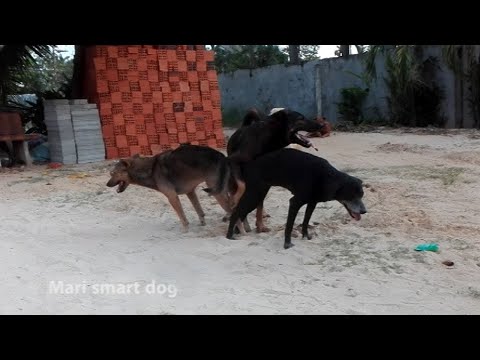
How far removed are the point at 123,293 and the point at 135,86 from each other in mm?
8761

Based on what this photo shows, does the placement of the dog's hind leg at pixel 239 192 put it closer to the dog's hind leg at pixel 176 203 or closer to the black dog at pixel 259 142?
the black dog at pixel 259 142

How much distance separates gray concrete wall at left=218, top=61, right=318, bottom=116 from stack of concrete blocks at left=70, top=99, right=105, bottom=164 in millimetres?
10704

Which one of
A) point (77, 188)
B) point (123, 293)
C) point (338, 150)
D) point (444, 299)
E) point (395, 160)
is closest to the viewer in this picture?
point (444, 299)

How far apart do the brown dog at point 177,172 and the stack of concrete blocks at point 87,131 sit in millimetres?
5855

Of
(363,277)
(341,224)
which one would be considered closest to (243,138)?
(341,224)

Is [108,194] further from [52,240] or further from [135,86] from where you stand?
[135,86]

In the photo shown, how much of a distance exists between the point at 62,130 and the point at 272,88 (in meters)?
12.0

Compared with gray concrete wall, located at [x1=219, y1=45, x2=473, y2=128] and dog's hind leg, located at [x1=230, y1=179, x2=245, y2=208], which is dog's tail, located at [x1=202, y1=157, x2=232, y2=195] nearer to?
dog's hind leg, located at [x1=230, y1=179, x2=245, y2=208]

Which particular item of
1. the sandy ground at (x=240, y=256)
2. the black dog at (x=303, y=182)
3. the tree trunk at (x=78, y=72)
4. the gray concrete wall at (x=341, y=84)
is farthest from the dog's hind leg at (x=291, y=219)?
the gray concrete wall at (x=341, y=84)

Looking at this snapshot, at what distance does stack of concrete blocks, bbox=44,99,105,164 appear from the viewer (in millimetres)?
11391

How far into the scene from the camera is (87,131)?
11.6m

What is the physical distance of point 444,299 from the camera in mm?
3666

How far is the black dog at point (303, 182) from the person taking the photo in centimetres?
507

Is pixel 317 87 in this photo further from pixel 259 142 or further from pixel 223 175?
pixel 223 175
